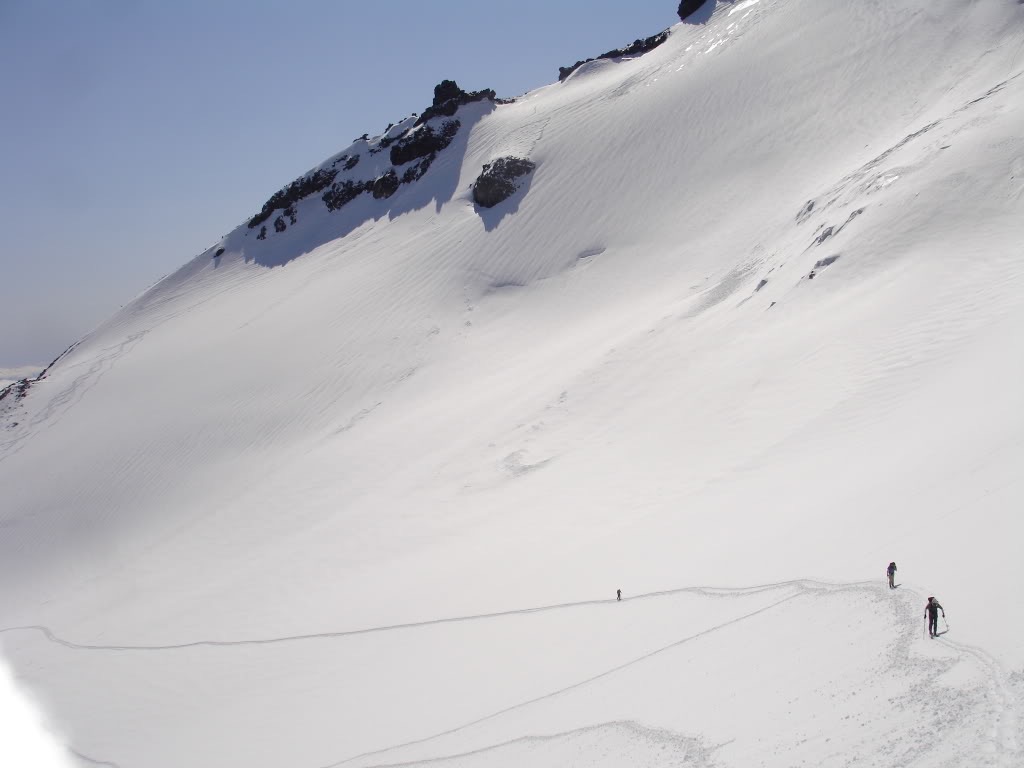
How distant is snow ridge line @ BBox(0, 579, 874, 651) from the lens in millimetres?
11695

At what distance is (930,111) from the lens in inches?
1137

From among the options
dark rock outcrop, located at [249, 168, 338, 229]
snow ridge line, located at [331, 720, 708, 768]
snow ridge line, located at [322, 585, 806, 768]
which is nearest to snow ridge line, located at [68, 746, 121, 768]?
snow ridge line, located at [322, 585, 806, 768]

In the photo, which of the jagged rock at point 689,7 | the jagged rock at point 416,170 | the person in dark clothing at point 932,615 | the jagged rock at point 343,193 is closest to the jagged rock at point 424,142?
the jagged rock at point 416,170

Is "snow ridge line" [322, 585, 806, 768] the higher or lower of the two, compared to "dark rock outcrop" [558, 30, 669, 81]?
lower

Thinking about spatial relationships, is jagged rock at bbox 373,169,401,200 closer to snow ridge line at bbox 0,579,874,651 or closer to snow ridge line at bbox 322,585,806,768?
snow ridge line at bbox 0,579,874,651

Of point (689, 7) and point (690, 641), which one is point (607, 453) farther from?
point (689, 7)

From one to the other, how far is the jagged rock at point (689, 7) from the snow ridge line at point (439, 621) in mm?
48823

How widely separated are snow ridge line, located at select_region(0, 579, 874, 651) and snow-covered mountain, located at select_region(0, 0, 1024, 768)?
0.13 m

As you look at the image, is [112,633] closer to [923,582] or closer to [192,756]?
[192,756]

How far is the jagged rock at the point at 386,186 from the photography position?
1975 inches

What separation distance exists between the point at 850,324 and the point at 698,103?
82.9ft

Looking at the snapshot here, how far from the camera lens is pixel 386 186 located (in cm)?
5044

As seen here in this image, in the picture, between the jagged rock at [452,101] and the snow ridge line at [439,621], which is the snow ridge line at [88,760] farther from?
the jagged rock at [452,101]

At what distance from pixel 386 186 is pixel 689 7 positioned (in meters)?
25.2
